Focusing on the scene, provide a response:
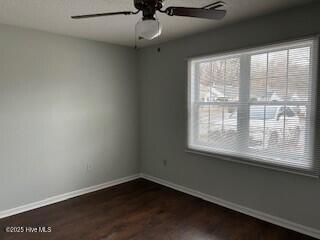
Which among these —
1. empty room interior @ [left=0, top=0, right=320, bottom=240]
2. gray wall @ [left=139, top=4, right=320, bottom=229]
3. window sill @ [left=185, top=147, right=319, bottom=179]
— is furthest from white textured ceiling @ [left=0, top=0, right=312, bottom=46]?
window sill @ [left=185, top=147, right=319, bottom=179]

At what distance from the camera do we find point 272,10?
2.69m

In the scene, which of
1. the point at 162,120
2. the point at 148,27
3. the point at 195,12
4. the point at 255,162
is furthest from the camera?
the point at 162,120

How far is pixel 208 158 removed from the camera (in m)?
3.54

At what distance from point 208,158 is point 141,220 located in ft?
4.21

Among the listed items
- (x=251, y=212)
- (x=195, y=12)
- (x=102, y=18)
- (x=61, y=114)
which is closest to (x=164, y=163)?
(x=251, y=212)

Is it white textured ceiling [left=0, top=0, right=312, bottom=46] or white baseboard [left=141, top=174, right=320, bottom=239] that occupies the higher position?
white textured ceiling [left=0, top=0, right=312, bottom=46]

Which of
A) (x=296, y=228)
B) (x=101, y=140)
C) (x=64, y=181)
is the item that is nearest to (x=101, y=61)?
(x=101, y=140)

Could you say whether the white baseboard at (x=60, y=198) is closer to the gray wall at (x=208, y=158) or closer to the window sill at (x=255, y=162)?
the gray wall at (x=208, y=158)

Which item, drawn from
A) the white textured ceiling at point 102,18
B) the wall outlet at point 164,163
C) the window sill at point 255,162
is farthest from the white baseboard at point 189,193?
the white textured ceiling at point 102,18

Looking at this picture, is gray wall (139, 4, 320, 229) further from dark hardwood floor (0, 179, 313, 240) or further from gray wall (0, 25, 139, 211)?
gray wall (0, 25, 139, 211)

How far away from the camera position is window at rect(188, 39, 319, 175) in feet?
8.51

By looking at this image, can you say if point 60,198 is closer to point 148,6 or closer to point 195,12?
point 148,6

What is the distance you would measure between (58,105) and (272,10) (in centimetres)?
305

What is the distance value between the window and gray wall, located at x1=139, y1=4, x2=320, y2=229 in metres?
0.13
